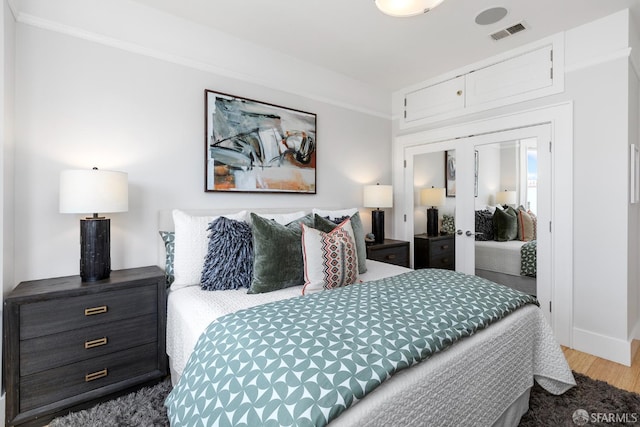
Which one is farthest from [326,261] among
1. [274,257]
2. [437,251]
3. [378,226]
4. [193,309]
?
[437,251]

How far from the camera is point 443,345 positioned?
4.11 ft

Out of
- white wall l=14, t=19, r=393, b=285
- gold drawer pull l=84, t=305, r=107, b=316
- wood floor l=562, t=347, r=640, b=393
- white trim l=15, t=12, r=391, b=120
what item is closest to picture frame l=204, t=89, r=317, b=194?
white wall l=14, t=19, r=393, b=285

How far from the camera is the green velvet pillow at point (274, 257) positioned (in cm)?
202

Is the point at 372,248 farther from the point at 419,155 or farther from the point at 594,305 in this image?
the point at 594,305

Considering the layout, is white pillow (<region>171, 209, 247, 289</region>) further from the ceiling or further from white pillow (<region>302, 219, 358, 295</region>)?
the ceiling

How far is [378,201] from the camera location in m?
3.58

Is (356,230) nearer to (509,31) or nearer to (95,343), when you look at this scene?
(95,343)

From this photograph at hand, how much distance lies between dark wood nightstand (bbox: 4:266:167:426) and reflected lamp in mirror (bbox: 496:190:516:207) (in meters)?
3.02

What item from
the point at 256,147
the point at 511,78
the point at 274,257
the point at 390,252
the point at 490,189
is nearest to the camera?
the point at 274,257

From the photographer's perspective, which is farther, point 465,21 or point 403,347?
point 465,21

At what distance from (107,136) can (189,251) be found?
39.4 inches

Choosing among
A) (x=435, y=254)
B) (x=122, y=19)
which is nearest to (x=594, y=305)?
(x=435, y=254)

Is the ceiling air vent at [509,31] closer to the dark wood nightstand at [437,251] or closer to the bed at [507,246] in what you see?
the bed at [507,246]

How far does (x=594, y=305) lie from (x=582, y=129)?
1420mm
